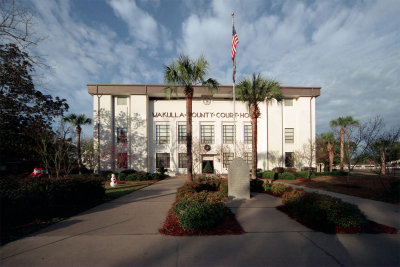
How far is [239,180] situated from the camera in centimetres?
996

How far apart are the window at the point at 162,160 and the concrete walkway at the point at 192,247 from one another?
19.7 m

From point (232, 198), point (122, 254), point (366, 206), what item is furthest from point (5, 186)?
point (366, 206)

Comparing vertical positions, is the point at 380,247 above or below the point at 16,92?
below

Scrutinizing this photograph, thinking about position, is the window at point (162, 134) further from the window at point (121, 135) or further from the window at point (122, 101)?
the window at point (122, 101)

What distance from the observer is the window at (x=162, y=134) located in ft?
85.1

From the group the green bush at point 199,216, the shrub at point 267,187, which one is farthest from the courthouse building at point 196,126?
the green bush at point 199,216

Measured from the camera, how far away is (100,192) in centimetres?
951

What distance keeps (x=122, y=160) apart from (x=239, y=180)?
16734 millimetres

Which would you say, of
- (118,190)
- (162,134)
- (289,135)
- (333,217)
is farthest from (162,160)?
(333,217)

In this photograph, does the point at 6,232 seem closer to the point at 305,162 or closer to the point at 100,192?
the point at 100,192

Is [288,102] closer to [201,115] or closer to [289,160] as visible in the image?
[289,160]

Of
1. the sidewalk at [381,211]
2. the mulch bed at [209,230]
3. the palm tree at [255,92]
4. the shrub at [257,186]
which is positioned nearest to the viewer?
the mulch bed at [209,230]

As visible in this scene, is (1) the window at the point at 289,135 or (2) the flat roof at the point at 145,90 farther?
(1) the window at the point at 289,135

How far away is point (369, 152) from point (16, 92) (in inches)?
897
